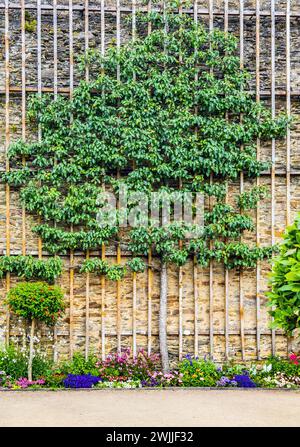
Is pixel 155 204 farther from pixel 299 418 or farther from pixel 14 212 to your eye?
pixel 299 418

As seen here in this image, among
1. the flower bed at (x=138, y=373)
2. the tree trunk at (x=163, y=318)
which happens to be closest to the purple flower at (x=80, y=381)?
the flower bed at (x=138, y=373)

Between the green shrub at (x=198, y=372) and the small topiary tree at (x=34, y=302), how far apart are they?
1.75 m

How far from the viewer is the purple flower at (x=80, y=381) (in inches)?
345

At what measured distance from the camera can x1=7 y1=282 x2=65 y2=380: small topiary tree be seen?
877 centimetres

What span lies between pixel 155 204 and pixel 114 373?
7.44 ft

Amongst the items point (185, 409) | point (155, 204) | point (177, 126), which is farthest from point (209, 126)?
point (185, 409)

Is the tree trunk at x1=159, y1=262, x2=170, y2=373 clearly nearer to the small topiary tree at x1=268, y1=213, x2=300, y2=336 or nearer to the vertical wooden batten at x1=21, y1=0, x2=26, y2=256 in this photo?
the vertical wooden batten at x1=21, y1=0, x2=26, y2=256

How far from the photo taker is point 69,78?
9789mm

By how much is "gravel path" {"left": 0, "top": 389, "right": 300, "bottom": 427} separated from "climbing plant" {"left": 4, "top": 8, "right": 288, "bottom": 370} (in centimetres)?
134

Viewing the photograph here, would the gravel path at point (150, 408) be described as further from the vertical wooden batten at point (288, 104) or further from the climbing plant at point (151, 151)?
the vertical wooden batten at point (288, 104)

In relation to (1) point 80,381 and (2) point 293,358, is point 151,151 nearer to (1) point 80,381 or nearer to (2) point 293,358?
(1) point 80,381

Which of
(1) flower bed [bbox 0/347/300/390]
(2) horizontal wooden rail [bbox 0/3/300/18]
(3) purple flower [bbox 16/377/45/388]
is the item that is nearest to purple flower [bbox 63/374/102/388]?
(1) flower bed [bbox 0/347/300/390]

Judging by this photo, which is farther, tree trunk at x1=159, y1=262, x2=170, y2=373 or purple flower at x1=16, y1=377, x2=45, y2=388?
tree trunk at x1=159, y1=262, x2=170, y2=373

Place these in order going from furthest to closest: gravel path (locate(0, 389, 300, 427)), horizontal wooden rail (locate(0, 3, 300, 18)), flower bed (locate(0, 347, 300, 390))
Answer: horizontal wooden rail (locate(0, 3, 300, 18)) < flower bed (locate(0, 347, 300, 390)) < gravel path (locate(0, 389, 300, 427))
